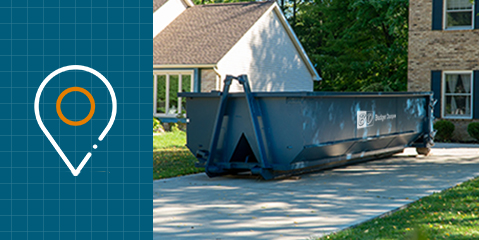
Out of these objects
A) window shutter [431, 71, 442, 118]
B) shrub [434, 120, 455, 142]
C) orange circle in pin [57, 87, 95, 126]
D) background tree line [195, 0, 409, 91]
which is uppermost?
background tree line [195, 0, 409, 91]

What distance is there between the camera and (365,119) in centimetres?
1233

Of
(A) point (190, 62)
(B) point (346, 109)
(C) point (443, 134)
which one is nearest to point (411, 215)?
(B) point (346, 109)

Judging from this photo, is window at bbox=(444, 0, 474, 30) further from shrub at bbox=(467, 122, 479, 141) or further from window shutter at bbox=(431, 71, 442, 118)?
shrub at bbox=(467, 122, 479, 141)

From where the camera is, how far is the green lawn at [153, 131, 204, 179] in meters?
11.9

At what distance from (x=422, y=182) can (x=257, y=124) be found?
128 inches

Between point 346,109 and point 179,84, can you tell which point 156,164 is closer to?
point 346,109

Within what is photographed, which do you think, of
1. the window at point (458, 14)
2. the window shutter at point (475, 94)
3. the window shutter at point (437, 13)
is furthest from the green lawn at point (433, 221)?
the window at point (458, 14)

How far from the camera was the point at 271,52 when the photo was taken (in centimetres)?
2772

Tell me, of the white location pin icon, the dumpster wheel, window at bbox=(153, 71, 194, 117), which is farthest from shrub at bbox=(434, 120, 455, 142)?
the white location pin icon

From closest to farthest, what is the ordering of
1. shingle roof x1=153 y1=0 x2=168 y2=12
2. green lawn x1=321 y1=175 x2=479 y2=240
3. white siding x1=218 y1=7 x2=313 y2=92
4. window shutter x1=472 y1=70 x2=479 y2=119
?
green lawn x1=321 y1=175 x2=479 y2=240, window shutter x1=472 y1=70 x2=479 y2=119, white siding x1=218 y1=7 x2=313 y2=92, shingle roof x1=153 y1=0 x2=168 y2=12

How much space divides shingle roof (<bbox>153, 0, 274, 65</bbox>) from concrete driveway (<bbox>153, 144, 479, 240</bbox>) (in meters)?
12.9

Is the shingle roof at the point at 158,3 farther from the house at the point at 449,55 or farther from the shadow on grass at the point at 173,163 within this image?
the shadow on grass at the point at 173,163

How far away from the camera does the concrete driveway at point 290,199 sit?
673 cm

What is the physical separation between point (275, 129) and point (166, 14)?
19.1 m
